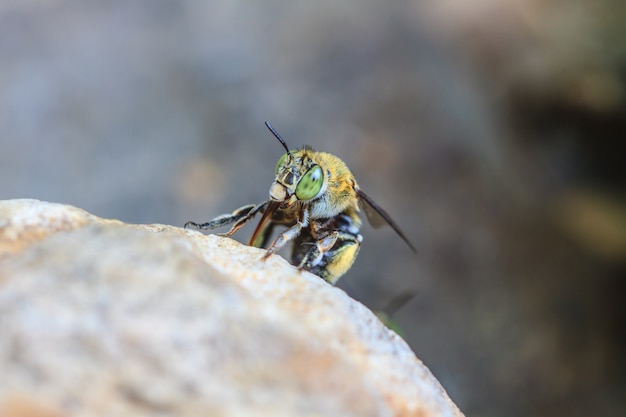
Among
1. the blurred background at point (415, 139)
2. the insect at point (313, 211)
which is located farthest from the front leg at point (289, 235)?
the blurred background at point (415, 139)

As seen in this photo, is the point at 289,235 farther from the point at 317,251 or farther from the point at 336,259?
the point at 336,259

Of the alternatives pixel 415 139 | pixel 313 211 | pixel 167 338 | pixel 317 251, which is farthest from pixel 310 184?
pixel 415 139

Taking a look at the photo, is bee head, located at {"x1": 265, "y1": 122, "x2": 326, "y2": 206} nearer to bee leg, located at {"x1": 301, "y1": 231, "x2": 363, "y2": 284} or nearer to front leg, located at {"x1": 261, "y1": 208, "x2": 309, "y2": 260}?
front leg, located at {"x1": 261, "y1": 208, "x2": 309, "y2": 260}

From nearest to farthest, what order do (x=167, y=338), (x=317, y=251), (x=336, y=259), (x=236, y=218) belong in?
(x=167, y=338) < (x=317, y=251) < (x=236, y=218) < (x=336, y=259)

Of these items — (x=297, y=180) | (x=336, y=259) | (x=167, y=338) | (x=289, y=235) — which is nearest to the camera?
(x=167, y=338)

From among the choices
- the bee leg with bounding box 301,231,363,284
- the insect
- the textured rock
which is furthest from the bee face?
the textured rock

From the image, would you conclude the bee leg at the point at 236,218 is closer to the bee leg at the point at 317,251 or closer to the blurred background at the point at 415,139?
the bee leg at the point at 317,251
